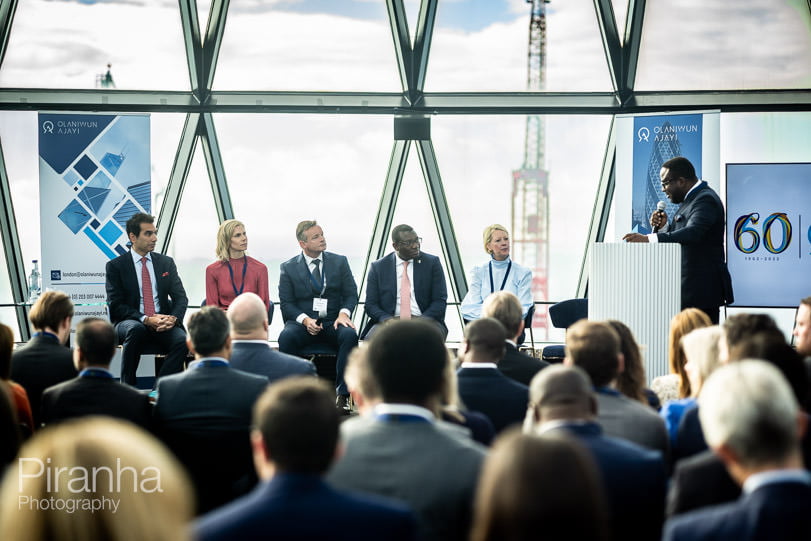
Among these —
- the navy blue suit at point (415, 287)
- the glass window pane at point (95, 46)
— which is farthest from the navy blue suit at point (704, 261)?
the glass window pane at point (95, 46)

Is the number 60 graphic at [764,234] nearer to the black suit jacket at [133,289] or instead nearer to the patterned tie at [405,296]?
the patterned tie at [405,296]

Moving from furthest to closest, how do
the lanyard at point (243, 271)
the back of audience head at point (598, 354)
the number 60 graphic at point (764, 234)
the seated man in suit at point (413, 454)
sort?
the number 60 graphic at point (764, 234) < the lanyard at point (243, 271) < the back of audience head at point (598, 354) < the seated man in suit at point (413, 454)

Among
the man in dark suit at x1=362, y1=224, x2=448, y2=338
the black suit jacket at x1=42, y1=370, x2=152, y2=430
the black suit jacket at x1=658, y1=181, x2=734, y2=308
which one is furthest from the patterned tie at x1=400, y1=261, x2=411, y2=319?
the black suit jacket at x1=42, y1=370, x2=152, y2=430

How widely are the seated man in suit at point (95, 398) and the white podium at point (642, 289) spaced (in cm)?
343

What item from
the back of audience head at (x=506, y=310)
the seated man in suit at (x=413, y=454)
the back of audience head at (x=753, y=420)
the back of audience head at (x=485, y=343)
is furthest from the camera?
the back of audience head at (x=506, y=310)

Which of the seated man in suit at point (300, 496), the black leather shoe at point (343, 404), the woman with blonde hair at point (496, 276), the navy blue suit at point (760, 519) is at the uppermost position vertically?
the woman with blonde hair at point (496, 276)

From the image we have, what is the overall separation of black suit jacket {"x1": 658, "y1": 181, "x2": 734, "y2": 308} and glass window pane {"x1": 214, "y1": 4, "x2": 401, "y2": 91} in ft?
14.3

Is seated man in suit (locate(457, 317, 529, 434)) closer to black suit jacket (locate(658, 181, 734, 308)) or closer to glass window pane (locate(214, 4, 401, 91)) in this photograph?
black suit jacket (locate(658, 181, 734, 308))

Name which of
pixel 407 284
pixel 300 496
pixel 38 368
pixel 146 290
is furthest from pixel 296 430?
pixel 146 290

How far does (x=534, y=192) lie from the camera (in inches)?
362

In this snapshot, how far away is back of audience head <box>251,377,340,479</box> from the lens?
1615 millimetres

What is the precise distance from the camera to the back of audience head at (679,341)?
141 inches

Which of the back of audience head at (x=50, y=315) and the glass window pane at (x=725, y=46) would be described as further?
the glass window pane at (x=725, y=46)

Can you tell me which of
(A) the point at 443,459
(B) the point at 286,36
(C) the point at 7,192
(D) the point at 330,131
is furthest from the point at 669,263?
(C) the point at 7,192
